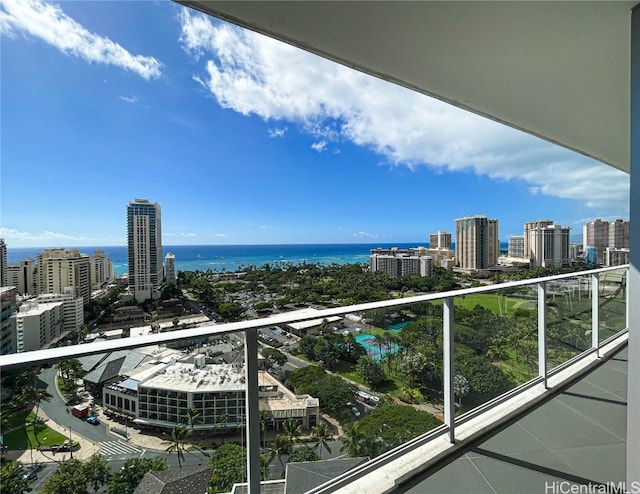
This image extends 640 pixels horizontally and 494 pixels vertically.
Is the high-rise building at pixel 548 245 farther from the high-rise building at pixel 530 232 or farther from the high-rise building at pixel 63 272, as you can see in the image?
the high-rise building at pixel 63 272

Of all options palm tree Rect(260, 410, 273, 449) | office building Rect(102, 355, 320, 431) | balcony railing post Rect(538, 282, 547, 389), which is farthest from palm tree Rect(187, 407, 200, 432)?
balcony railing post Rect(538, 282, 547, 389)

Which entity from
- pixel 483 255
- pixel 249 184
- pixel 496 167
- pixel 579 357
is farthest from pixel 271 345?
pixel 496 167

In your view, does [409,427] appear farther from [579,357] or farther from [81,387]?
[579,357]

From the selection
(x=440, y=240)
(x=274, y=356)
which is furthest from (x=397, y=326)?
(x=440, y=240)

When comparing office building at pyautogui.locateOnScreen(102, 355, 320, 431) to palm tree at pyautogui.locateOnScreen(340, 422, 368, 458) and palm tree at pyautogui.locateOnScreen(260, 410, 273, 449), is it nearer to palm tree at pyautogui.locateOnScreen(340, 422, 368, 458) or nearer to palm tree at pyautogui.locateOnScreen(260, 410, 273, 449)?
palm tree at pyautogui.locateOnScreen(260, 410, 273, 449)

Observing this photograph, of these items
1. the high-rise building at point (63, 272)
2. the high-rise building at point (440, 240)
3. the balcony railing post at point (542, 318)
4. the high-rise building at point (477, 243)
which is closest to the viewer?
the balcony railing post at point (542, 318)

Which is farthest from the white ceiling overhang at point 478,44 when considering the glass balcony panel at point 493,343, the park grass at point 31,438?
the park grass at point 31,438
